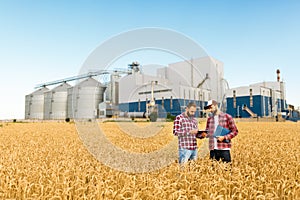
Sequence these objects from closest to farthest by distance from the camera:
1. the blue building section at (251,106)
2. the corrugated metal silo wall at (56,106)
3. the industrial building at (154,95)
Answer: the industrial building at (154,95)
the corrugated metal silo wall at (56,106)
the blue building section at (251,106)

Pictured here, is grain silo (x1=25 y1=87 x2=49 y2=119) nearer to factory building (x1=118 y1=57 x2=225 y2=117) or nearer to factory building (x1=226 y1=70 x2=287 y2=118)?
factory building (x1=118 y1=57 x2=225 y2=117)

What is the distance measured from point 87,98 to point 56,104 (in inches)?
678

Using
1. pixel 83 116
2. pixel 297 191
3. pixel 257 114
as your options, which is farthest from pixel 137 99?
pixel 297 191

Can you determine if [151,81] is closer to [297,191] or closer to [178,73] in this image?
[178,73]

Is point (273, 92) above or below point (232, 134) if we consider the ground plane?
above

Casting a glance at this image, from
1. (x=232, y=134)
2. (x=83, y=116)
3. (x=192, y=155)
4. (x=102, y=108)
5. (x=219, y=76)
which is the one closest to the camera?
(x=232, y=134)

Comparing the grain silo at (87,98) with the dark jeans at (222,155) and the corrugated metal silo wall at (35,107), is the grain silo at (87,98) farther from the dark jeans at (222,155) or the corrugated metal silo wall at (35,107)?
the dark jeans at (222,155)

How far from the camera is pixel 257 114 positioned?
3164 inches

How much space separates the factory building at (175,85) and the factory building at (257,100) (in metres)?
16.1

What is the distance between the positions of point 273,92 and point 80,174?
296 feet

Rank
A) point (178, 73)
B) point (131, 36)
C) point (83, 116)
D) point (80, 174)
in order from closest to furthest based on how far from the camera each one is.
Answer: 1. point (80, 174)
2. point (131, 36)
3. point (83, 116)
4. point (178, 73)

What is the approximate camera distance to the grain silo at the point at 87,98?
5212 centimetres

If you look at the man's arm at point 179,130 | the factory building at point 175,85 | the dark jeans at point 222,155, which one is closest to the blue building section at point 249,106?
the factory building at point 175,85

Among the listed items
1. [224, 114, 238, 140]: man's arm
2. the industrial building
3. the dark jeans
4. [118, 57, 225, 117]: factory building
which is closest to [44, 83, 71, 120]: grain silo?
the industrial building
